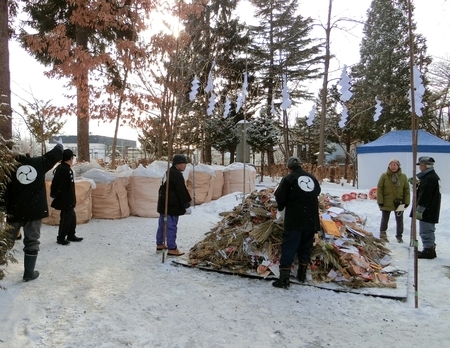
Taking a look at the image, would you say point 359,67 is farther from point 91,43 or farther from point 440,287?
point 440,287

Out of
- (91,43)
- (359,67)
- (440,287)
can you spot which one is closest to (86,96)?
(91,43)

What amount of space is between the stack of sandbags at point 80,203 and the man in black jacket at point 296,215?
14.1 ft

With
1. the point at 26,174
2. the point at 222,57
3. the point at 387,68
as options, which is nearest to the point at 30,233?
the point at 26,174

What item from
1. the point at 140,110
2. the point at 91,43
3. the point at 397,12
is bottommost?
the point at 140,110

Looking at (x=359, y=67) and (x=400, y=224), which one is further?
(x=359, y=67)

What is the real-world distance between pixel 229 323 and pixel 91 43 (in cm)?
1185

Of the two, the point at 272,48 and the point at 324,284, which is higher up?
the point at 272,48

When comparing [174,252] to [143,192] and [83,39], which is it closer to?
[143,192]

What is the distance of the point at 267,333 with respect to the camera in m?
2.99

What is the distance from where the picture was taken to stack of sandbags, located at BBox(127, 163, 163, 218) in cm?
798

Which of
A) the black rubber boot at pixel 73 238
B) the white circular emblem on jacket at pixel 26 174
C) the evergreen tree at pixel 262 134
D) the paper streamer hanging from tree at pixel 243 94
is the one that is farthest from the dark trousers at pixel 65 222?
the evergreen tree at pixel 262 134

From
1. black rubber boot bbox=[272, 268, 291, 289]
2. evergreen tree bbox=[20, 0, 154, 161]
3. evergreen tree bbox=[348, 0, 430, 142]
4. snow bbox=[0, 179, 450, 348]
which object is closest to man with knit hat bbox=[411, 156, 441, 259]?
snow bbox=[0, 179, 450, 348]

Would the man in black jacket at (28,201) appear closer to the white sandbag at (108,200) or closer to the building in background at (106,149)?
the white sandbag at (108,200)

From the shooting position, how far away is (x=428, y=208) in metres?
5.25
